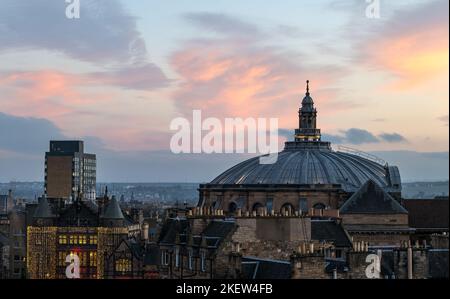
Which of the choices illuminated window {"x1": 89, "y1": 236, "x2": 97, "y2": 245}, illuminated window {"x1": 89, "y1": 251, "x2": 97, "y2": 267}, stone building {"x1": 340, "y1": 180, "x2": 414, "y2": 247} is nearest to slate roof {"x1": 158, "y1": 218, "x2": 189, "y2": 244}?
stone building {"x1": 340, "y1": 180, "x2": 414, "y2": 247}

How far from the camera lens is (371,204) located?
6875 cm

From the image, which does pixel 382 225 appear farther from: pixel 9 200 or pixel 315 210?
pixel 9 200

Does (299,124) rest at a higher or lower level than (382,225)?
higher

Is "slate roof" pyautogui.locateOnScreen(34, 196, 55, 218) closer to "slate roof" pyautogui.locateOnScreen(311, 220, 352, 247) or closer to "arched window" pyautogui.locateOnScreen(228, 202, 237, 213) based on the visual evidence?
"arched window" pyautogui.locateOnScreen(228, 202, 237, 213)

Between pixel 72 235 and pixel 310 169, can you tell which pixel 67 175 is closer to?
pixel 72 235

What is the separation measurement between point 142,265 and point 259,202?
1058 centimetres

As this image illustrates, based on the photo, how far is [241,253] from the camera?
4353 centimetres

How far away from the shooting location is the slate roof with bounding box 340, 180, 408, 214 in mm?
68250

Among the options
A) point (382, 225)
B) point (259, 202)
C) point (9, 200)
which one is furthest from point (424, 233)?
point (9, 200)

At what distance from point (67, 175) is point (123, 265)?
32.0m

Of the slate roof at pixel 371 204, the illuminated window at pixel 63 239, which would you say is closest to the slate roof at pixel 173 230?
the slate roof at pixel 371 204

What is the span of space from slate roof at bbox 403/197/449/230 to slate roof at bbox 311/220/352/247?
17598 millimetres

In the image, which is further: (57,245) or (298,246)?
(57,245)
